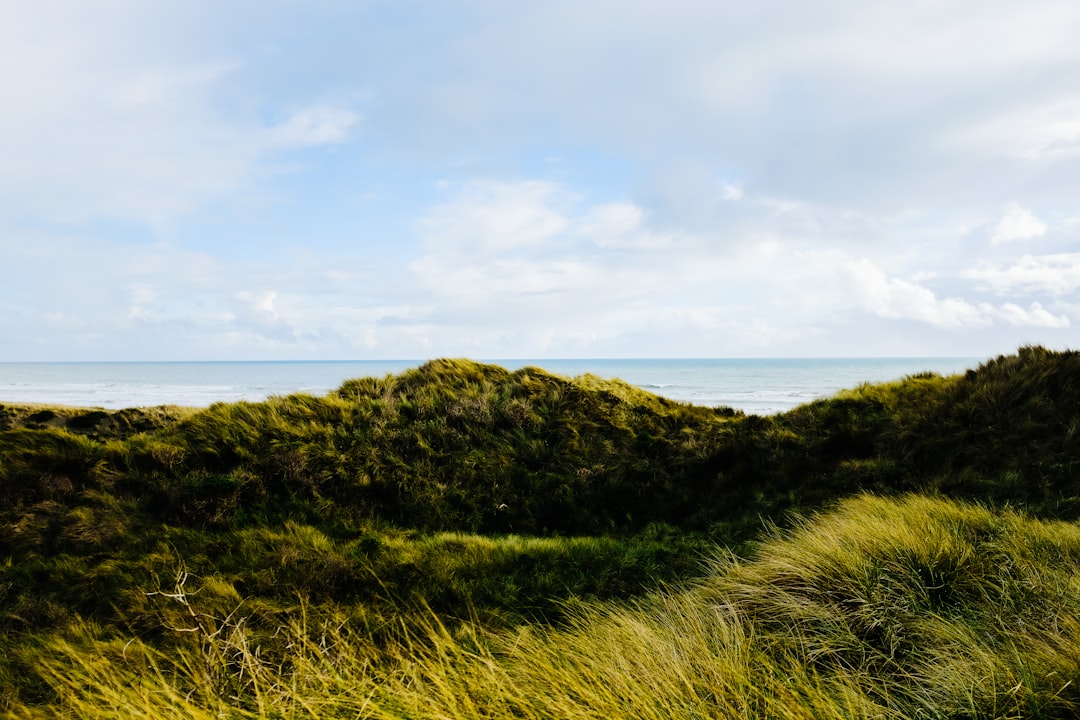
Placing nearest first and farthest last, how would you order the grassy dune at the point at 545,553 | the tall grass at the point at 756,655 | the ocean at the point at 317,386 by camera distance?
the tall grass at the point at 756,655
the grassy dune at the point at 545,553
the ocean at the point at 317,386

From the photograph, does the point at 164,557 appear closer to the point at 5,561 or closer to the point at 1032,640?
the point at 5,561

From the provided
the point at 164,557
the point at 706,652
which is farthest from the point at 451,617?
the point at 164,557

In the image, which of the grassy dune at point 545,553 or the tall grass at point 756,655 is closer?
the tall grass at point 756,655

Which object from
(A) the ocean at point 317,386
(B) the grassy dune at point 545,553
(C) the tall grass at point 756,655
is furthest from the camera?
(A) the ocean at point 317,386

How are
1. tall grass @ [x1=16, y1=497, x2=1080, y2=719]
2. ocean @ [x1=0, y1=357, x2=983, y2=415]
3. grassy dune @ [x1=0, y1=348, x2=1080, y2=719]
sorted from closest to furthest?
tall grass @ [x1=16, y1=497, x2=1080, y2=719], grassy dune @ [x1=0, y1=348, x2=1080, y2=719], ocean @ [x1=0, y1=357, x2=983, y2=415]

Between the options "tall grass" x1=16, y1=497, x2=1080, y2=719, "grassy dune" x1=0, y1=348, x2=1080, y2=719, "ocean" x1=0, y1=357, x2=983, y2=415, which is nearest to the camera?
"tall grass" x1=16, y1=497, x2=1080, y2=719

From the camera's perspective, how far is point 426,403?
11.1 m

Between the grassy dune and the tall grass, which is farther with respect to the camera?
the grassy dune

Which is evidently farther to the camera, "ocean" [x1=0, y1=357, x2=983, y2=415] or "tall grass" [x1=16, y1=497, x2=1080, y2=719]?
"ocean" [x1=0, y1=357, x2=983, y2=415]

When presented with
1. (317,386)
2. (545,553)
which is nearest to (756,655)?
(545,553)

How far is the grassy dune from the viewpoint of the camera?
131 inches

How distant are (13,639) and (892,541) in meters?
8.13

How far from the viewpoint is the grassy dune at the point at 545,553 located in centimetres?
333

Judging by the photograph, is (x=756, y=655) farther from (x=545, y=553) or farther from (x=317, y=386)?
(x=317, y=386)
